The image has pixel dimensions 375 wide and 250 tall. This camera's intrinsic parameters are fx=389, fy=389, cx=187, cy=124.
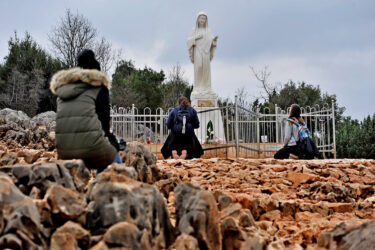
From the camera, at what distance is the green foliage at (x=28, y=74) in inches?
1096

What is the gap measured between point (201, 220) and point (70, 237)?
737 mm

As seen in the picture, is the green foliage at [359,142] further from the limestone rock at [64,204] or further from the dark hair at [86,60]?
the limestone rock at [64,204]

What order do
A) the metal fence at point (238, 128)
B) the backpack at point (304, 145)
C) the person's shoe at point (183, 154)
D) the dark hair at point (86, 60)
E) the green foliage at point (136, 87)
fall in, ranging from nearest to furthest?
the dark hair at point (86, 60) < the backpack at point (304, 145) < the person's shoe at point (183, 154) < the metal fence at point (238, 128) < the green foliage at point (136, 87)

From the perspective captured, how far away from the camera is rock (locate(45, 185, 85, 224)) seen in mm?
2143

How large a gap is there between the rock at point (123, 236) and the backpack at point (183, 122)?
20.3 ft

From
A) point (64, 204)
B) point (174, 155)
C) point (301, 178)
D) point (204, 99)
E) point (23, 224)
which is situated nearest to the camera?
point (23, 224)

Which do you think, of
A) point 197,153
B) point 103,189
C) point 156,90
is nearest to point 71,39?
point 156,90

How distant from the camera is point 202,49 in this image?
1561 cm

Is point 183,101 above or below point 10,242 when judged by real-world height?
above

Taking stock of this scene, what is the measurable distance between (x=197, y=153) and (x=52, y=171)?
586 centimetres

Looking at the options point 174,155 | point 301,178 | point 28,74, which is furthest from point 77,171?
point 28,74

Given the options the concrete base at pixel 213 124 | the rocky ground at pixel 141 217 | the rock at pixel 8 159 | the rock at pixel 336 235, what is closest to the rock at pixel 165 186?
the rocky ground at pixel 141 217

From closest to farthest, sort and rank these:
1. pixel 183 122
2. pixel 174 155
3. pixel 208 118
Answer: pixel 183 122, pixel 174 155, pixel 208 118

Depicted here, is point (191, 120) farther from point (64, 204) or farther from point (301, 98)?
point (301, 98)
